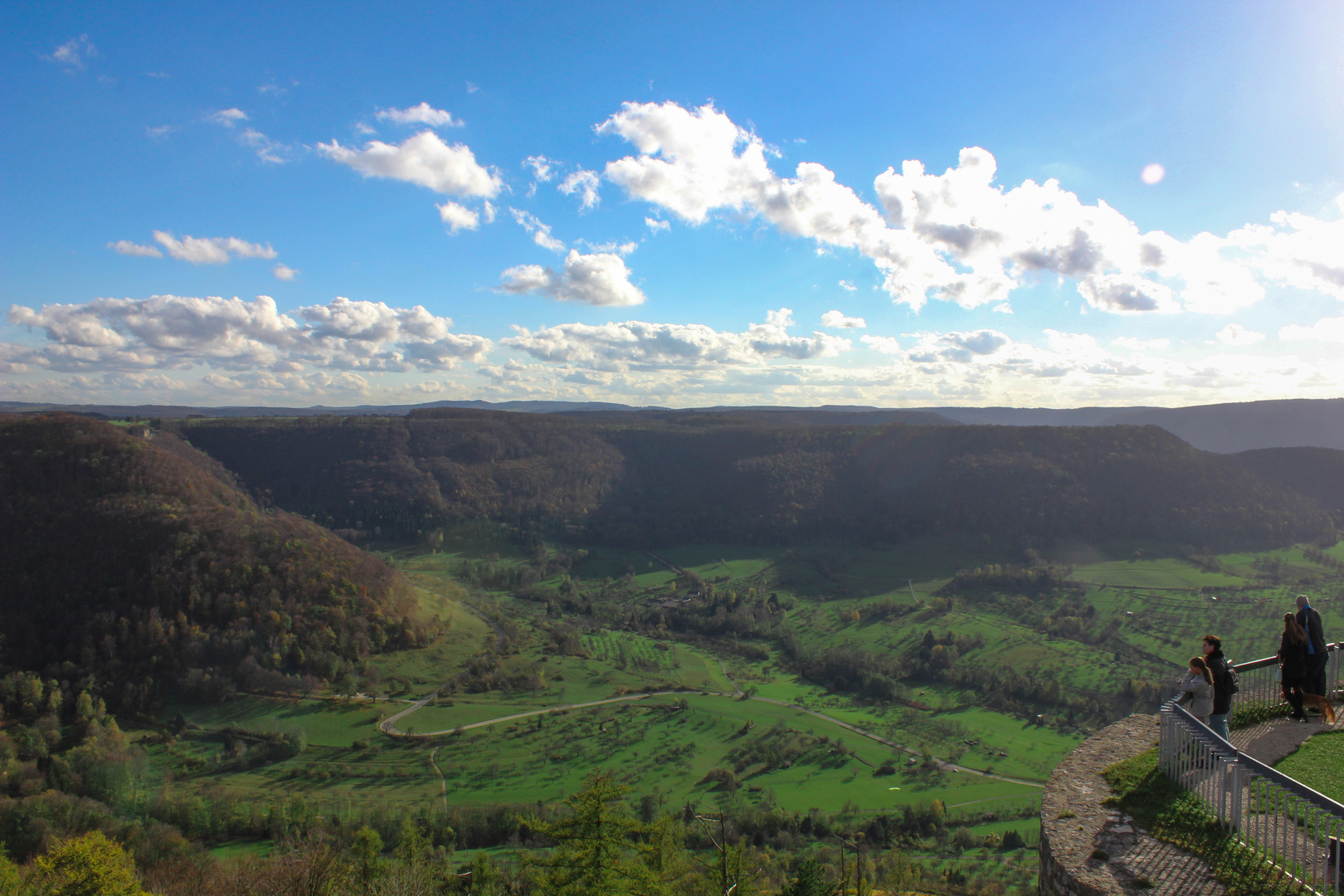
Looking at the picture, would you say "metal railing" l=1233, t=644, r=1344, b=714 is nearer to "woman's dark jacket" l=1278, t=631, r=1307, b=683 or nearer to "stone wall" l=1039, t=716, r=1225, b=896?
"woman's dark jacket" l=1278, t=631, r=1307, b=683

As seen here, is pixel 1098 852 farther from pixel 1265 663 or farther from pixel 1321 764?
pixel 1265 663

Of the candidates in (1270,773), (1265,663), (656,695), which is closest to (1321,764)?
(1265,663)

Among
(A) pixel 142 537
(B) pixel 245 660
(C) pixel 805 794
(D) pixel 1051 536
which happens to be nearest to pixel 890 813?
(C) pixel 805 794

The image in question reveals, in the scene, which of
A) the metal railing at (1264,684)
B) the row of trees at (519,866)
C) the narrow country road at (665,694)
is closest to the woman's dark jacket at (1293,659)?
the metal railing at (1264,684)

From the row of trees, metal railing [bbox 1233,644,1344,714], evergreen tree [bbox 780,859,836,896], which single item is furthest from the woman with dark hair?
evergreen tree [bbox 780,859,836,896]

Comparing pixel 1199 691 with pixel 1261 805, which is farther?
pixel 1199 691

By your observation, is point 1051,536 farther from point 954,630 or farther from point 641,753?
point 641,753
